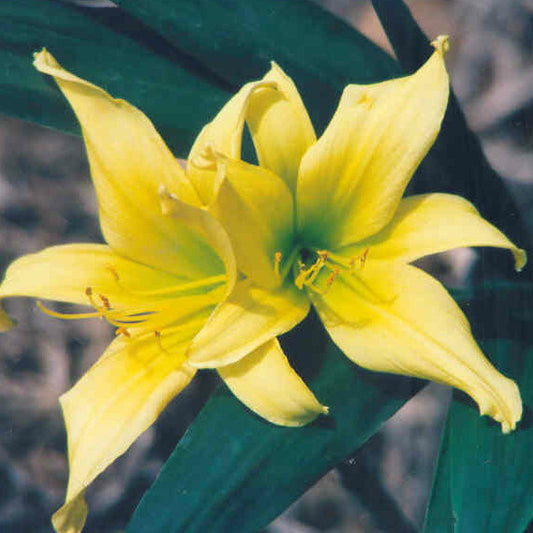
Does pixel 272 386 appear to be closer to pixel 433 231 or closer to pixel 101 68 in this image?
pixel 433 231

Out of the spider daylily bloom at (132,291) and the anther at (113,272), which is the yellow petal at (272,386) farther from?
the anther at (113,272)

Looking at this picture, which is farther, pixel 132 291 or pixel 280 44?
pixel 280 44

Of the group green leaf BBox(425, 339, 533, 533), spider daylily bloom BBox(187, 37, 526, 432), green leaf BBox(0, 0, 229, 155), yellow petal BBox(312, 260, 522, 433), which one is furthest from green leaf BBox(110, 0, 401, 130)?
green leaf BBox(425, 339, 533, 533)

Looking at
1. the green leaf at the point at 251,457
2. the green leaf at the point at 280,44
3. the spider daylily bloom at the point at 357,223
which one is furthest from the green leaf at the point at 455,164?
the green leaf at the point at 251,457

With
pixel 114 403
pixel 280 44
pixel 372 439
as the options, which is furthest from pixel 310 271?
pixel 372 439

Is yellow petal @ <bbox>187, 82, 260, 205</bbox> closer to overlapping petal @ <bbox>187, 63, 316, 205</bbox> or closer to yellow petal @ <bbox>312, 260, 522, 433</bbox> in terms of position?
overlapping petal @ <bbox>187, 63, 316, 205</bbox>

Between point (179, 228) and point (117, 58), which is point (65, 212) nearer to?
point (117, 58)

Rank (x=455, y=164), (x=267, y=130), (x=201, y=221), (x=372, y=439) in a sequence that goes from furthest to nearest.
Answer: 1. (x=372, y=439)
2. (x=455, y=164)
3. (x=267, y=130)
4. (x=201, y=221)
